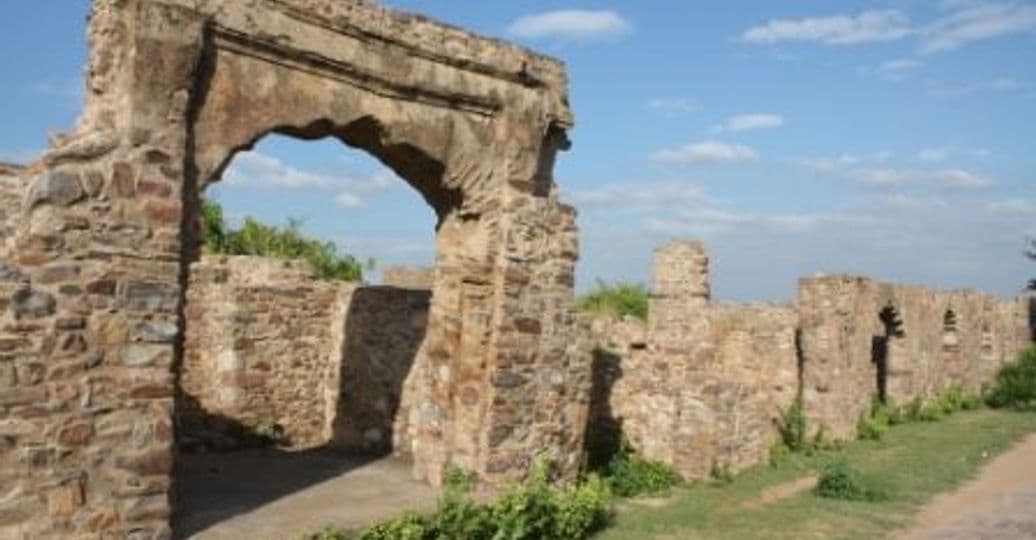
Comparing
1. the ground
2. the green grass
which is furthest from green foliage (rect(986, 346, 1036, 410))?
the ground

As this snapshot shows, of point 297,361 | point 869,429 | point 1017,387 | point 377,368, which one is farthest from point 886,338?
point 297,361

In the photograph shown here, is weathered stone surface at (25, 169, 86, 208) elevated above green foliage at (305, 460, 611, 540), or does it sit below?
above

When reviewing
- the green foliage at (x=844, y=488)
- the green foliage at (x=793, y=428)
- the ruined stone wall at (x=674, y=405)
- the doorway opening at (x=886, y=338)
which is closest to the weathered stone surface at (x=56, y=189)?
the ruined stone wall at (x=674, y=405)

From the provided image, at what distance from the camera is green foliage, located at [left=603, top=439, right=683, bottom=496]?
9.87m

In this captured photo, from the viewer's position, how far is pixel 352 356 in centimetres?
1148

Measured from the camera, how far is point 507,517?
7.17m

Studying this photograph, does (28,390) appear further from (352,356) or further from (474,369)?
(352,356)

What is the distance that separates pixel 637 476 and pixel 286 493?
142 inches

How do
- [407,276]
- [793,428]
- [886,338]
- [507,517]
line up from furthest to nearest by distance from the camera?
1. [407,276]
2. [886,338]
3. [793,428]
4. [507,517]

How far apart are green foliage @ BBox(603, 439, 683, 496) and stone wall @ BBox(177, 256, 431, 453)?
2154 millimetres

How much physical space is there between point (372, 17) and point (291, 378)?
16.7 ft

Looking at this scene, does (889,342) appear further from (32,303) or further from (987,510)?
(32,303)

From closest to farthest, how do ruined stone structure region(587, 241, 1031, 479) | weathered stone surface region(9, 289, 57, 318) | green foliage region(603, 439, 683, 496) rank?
1. weathered stone surface region(9, 289, 57, 318)
2. green foliage region(603, 439, 683, 496)
3. ruined stone structure region(587, 241, 1031, 479)

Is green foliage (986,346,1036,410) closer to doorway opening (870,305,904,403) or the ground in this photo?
doorway opening (870,305,904,403)
